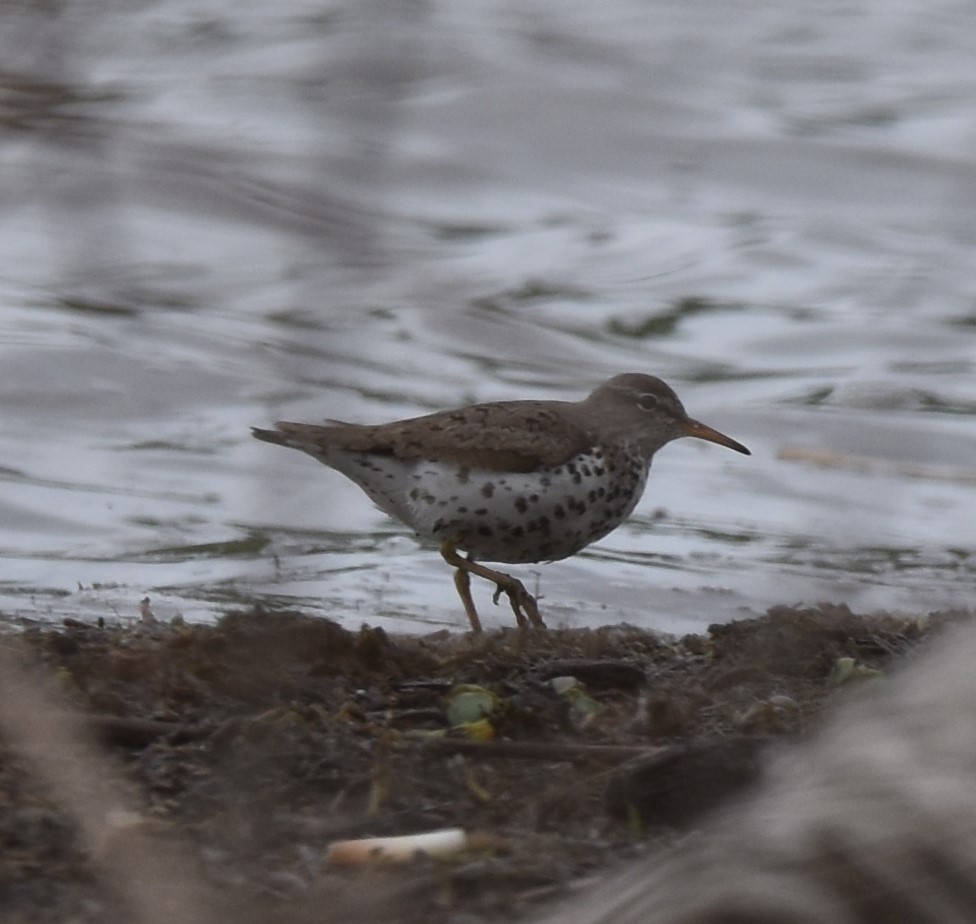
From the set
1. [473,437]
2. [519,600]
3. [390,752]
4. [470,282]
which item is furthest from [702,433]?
[470,282]

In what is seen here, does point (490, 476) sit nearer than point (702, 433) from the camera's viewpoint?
Yes

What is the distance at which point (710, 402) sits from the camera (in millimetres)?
10898

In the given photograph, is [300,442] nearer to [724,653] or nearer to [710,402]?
[724,653]

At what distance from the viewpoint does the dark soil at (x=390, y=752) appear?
297 cm

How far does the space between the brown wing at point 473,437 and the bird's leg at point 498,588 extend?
31cm

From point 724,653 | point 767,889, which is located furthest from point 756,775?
point 767,889

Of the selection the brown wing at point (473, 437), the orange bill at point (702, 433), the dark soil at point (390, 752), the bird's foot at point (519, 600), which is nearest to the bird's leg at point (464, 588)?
the bird's foot at point (519, 600)

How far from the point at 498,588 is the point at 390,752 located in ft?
7.83

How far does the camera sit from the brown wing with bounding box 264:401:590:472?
6.20m

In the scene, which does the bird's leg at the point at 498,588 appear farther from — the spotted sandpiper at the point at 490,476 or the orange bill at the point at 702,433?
the orange bill at the point at 702,433

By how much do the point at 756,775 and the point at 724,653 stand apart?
1556mm

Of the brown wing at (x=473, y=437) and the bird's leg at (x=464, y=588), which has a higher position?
the brown wing at (x=473, y=437)

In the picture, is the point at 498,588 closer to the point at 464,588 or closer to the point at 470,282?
the point at 464,588

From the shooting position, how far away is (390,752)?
366 cm
